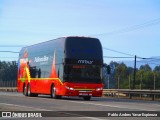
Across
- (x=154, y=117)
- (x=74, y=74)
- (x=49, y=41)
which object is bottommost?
(x=154, y=117)

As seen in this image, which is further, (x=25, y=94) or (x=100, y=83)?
(x=25, y=94)

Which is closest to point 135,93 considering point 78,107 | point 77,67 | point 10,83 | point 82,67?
point 82,67

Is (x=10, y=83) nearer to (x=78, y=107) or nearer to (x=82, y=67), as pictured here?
(x=82, y=67)

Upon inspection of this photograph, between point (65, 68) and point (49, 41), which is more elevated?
point (49, 41)

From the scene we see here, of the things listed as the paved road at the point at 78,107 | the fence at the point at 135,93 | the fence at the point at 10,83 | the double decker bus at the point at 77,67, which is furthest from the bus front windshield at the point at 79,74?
the fence at the point at 10,83

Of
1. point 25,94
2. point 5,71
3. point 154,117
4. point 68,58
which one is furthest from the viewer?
point 5,71

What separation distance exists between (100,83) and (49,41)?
17.4 ft

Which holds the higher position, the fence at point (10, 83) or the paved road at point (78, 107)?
the fence at point (10, 83)

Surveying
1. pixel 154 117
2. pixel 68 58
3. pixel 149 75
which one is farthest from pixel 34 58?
pixel 149 75

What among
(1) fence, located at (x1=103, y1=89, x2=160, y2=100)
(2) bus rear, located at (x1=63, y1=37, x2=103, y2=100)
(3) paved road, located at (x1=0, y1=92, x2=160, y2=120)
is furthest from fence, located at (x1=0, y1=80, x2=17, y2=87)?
(3) paved road, located at (x1=0, y1=92, x2=160, y2=120)

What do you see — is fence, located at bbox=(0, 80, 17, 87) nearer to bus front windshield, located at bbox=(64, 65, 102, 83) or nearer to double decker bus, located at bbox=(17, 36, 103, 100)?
double decker bus, located at bbox=(17, 36, 103, 100)

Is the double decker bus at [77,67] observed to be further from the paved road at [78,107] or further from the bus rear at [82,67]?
the paved road at [78,107]

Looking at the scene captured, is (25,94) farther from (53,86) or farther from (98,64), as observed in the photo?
(98,64)

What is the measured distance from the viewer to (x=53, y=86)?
97.7 feet
